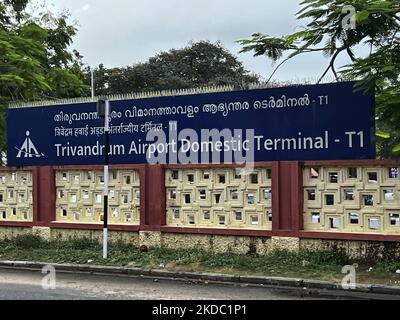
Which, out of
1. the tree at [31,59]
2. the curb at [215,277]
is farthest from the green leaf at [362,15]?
the tree at [31,59]

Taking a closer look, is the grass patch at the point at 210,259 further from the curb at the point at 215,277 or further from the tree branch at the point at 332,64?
the tree branch at the point at 332,64

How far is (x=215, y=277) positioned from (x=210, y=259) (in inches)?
38.9

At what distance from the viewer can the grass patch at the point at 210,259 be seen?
367 inches

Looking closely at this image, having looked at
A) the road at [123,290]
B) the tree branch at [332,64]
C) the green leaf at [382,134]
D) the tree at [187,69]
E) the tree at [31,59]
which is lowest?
the road at [123,290]

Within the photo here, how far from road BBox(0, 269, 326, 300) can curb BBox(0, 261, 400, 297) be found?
0.89 feet

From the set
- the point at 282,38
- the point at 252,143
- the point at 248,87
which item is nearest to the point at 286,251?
the point at 252,143

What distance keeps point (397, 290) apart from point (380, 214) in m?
1.94

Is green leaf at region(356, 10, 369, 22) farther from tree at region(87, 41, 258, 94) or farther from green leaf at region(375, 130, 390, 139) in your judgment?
tree at region(87, 41, 258, 94)

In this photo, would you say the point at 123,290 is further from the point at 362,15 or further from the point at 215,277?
the point at 362,15

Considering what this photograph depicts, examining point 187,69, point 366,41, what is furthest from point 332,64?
point 187,69

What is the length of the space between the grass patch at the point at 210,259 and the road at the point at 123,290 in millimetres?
794

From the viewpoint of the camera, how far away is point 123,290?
862 cm

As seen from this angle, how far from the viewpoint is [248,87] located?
11.2m

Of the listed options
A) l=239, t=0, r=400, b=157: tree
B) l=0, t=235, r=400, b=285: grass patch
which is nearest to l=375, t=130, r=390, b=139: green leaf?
l=239, t=0, r=400, b=157: tree
